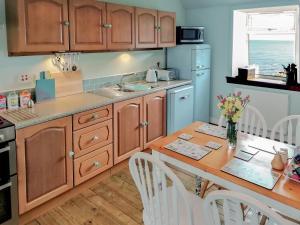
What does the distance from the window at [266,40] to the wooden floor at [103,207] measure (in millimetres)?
2349

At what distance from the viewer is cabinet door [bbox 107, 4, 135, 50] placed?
296 centimetres

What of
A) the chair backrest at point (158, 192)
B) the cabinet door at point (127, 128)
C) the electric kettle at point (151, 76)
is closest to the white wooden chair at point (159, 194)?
the chair backrest at point (158, 192)

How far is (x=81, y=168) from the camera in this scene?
Answer: 8.63 feet

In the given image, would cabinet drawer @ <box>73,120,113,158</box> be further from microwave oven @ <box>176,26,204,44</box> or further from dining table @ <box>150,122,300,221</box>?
microwave oven @ <box>176,26,204,44</box>

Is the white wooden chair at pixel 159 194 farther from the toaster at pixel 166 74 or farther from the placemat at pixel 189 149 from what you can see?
the toaster at pixel 166 74

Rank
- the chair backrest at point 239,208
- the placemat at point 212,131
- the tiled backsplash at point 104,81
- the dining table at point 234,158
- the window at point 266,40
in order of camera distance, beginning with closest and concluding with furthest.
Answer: the chair backrest at point 239,208 < the dining table at point 234,158 < the placemat at point 212,131 < the tiled backsplash at point 104,81 < the window at point 266,40

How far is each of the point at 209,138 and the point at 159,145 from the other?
398 millimetres

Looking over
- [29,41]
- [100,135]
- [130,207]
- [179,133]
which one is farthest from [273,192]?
[29,41]

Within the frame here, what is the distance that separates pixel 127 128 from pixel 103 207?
884 mm

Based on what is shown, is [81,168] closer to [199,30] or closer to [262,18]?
[199,30]

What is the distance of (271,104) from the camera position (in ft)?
13.0

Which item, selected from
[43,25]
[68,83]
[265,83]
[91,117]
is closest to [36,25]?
[43,25]

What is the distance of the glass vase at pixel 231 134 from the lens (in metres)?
1.90

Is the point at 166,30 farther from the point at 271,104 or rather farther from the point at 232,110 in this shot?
Answer: the point at 232,110
